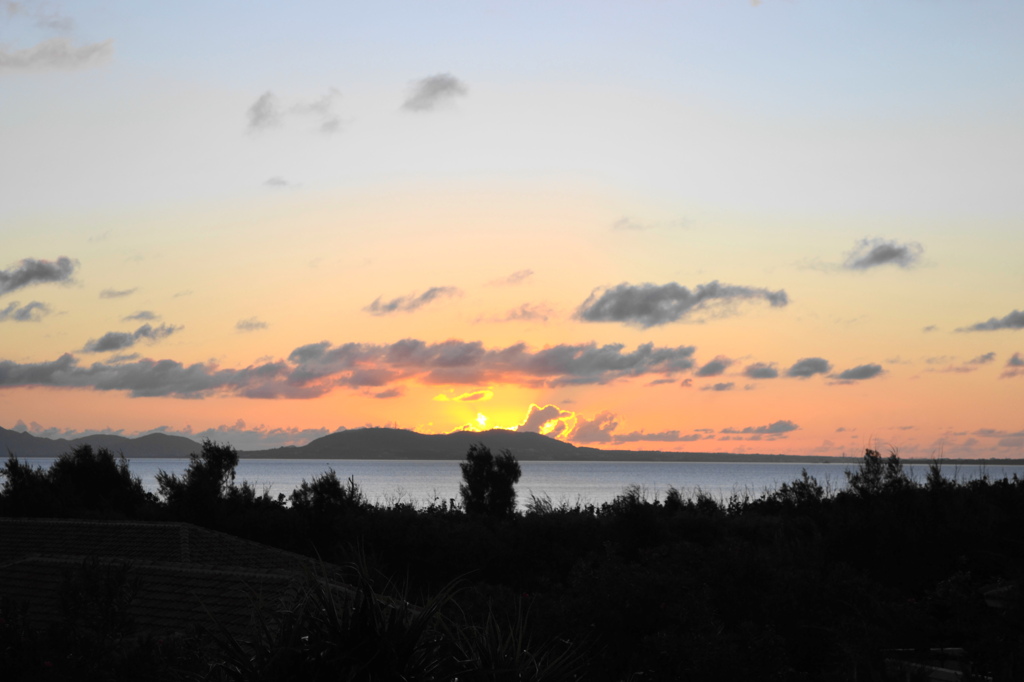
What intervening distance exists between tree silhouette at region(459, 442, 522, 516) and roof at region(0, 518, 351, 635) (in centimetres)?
1544

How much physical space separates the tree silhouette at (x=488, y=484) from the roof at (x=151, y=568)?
1544cm

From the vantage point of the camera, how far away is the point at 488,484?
124 feet

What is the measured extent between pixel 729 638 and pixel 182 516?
25.3 meters

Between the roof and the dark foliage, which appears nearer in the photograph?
the dark foliage

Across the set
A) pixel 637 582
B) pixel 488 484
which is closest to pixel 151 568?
pixel 637 582

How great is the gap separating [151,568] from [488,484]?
20869 mm

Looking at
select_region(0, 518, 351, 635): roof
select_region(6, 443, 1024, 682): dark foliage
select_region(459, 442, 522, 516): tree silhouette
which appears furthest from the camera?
select_region(459, 442, 522, 516): tree silhouette

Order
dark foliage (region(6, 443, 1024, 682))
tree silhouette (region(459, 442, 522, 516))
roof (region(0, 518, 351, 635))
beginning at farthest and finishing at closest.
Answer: tree silhouette (region(459, 442, 522, 516)) → roof (region(0, 518, 351, 635)) → dark foliage (region(6, 443, 1024, 682))

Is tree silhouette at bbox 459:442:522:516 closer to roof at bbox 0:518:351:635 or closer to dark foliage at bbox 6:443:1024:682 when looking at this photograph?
dark foliage at bbox 6:443:1024:682

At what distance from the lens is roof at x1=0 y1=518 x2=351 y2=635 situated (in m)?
13.4

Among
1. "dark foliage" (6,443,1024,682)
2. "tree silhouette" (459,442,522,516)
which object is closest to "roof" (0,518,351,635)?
"dark foliage" (6,443,1024,682)

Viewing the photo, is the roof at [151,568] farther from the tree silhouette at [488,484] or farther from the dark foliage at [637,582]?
the tree silhouette at [488,484]

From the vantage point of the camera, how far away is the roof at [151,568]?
13438mm

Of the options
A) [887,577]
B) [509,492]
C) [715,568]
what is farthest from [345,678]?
[509,492]
